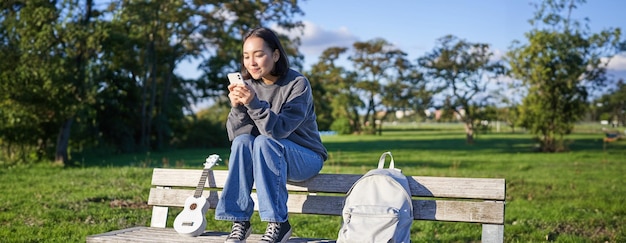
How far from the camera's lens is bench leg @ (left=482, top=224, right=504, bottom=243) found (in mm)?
3697

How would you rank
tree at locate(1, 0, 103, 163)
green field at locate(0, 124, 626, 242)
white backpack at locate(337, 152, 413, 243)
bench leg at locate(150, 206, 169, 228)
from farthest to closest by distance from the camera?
tree at locate(1, 0, 103, 163) < green field at locate(0, 124, 626, 242) < bench leg at locate(150, 206, 169, 228) < white backpack at locate(337, 152, 413, 243)

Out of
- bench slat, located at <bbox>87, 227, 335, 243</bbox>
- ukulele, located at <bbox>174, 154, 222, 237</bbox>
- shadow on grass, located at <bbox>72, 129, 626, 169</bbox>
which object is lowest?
shadow on grass, located at <bbox>72, 129, 626, 169</bbox>

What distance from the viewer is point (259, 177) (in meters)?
3.71

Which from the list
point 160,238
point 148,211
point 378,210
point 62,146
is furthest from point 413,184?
point 62,146

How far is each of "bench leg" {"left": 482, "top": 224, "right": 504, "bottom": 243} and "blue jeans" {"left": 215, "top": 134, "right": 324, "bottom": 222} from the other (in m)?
1.15

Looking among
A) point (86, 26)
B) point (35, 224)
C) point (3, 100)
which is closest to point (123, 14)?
point (86, 26)

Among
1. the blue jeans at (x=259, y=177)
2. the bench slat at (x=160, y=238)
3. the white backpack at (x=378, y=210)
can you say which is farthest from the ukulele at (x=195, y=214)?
the white backpack at (x=378, y=210)

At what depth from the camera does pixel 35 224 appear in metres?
6.91

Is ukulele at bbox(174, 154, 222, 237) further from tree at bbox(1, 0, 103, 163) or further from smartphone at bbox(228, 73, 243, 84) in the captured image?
tree at bbox(1, 0, 103, 163)

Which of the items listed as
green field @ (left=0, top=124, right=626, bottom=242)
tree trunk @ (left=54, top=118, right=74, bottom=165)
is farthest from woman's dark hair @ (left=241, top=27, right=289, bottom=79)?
tree trunk @ (left=54, top=118, right=74, bottom=165)

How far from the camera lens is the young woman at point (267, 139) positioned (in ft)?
12.2

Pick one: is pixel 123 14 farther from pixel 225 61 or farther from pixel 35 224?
pixel 225 61

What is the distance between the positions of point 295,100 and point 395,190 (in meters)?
0.87

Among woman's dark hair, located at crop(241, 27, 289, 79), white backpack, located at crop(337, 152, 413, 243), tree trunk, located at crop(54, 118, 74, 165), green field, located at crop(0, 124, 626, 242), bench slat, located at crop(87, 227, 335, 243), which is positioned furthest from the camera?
tree trunk, located at crop(54, 118, 74, 165)
